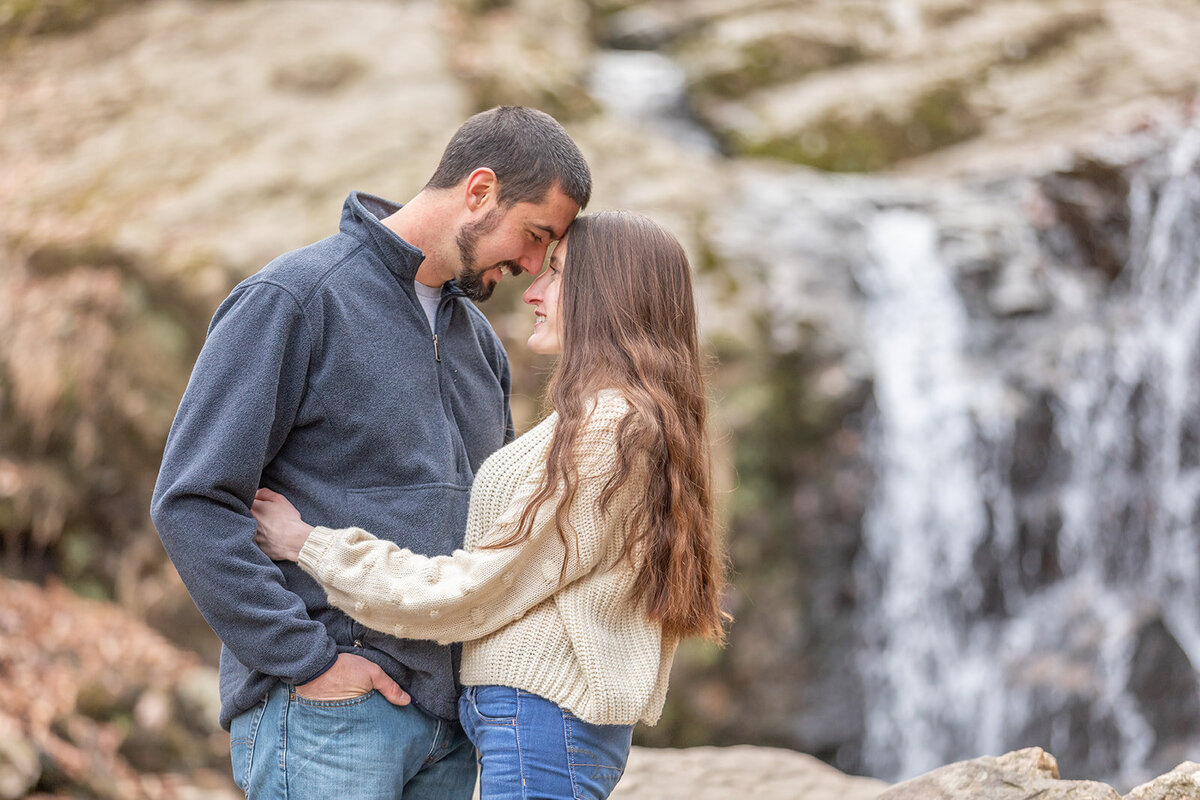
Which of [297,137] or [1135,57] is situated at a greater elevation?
[297,137]

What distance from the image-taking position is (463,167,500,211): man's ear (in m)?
2.30

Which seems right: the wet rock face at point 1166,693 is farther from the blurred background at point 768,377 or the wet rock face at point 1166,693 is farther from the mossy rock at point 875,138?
the mossy rock at point 875,138

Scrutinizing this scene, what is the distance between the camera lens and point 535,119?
234 cm

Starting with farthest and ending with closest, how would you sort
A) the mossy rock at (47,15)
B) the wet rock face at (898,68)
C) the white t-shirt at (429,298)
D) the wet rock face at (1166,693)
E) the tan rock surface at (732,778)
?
the wet rock face at (898,68) → the mossy rock at (47,15) → the wet rock face at (1166,693) → the tan rock surface at (732,778) → the white t-shirt at (429,298)

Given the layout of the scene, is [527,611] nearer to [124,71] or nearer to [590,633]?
[590,633]

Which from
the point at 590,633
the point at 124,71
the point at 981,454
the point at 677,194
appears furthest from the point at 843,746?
the point at 124,71

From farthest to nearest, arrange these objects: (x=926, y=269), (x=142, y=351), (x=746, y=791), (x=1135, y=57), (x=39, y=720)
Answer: (x=1135, y=57), (x=926, y=269), (x=142, y=351), (x=39, y=720), (x=746, y=791)

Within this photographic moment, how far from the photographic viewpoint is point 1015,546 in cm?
711

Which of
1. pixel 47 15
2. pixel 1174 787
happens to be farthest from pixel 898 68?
pixel 1174 787

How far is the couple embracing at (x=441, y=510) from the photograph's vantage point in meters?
2.01

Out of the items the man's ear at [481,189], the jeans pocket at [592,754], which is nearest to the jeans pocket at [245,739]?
the jeans pocket at [592,754]

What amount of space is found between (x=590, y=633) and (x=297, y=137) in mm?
6018

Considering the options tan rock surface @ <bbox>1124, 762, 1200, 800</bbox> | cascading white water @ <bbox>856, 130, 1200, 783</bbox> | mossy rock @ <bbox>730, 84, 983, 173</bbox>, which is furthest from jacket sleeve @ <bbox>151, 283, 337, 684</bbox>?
mossy rock @ <bbox>730, 84, 983, 173</bbox>

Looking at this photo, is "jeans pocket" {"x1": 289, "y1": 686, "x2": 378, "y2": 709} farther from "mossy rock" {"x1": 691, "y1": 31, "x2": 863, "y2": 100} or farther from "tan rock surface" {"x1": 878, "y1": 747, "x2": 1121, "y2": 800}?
"mossy rock" {"x1": 691, "y1": 31, "x2": 863, "y2": 100}
